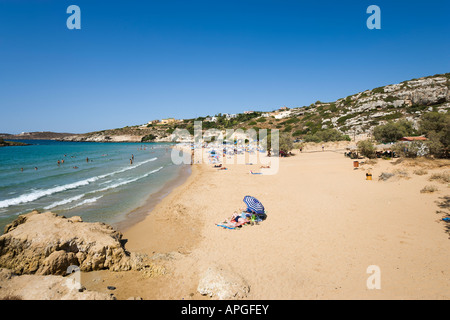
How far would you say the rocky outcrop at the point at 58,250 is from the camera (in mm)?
6066

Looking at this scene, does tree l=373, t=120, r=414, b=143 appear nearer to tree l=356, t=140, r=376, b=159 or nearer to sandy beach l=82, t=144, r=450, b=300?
tree l=356, t=140, r=376, b=159

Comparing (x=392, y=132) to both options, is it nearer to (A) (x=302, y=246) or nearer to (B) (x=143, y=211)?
(A) (x=302, y=246)

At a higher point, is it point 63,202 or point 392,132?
point 392,132

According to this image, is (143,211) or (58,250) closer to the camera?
(58,250)

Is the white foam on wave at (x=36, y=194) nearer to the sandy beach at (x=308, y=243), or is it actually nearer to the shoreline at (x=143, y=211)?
the shoreline at (x=143, y=211)

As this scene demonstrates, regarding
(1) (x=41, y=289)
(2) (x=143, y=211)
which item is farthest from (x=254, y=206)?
(1) (x=41, y=289)

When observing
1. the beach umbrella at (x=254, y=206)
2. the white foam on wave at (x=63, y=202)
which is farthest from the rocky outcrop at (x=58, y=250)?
the white foam on wave at (x=63, y=202)

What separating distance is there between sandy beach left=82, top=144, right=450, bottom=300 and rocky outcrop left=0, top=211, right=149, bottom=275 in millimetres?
443

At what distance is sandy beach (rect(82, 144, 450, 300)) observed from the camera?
5770mm

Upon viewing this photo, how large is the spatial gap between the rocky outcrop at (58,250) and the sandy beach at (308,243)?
0.44 metres

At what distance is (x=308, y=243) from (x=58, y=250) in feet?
27.3

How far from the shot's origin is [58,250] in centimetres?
652

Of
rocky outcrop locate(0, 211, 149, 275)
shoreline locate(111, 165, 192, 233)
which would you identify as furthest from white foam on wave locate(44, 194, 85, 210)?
rocky outcrop locate(0, 211, 149, 275)
